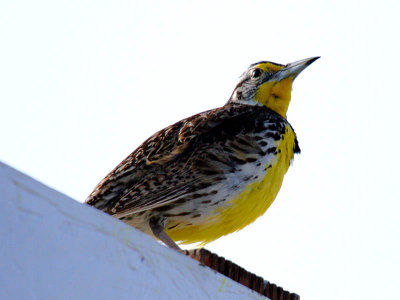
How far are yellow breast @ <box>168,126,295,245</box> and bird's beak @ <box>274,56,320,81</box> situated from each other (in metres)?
1.08

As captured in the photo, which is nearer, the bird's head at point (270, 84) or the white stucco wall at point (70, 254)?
the white stucco wall at point (70, 254)

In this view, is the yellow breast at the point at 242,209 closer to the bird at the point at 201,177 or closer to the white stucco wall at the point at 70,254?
the bird at the point at 201,177

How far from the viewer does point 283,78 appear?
232 inches

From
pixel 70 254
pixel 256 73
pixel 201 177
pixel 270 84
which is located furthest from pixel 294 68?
pixel 70 254

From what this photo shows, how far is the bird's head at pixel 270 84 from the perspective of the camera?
19.1 ft

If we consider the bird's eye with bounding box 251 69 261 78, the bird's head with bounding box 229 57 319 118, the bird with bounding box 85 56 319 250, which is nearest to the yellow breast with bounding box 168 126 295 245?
the bird with bounding box 85 56 319 250

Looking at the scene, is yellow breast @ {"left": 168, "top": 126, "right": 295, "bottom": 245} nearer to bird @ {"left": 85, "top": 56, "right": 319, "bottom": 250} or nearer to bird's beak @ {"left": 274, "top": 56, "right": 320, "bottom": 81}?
bird @ {"left": 85, "top": 56, "right": 319, "bottom": 250}

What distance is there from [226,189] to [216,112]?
969 mm

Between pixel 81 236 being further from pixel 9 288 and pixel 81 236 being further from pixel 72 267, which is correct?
pixel 9 288

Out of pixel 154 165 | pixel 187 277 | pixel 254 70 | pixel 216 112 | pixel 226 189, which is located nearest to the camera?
pixel 187 277

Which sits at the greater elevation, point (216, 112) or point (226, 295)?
point (216, 112)

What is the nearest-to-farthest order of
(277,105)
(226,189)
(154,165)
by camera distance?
(226,189)
(154,165)
(277,105)

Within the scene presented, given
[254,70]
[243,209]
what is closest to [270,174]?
[243,209]

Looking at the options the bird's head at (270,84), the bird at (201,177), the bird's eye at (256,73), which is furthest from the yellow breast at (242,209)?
the bird's eye at (256,73)
